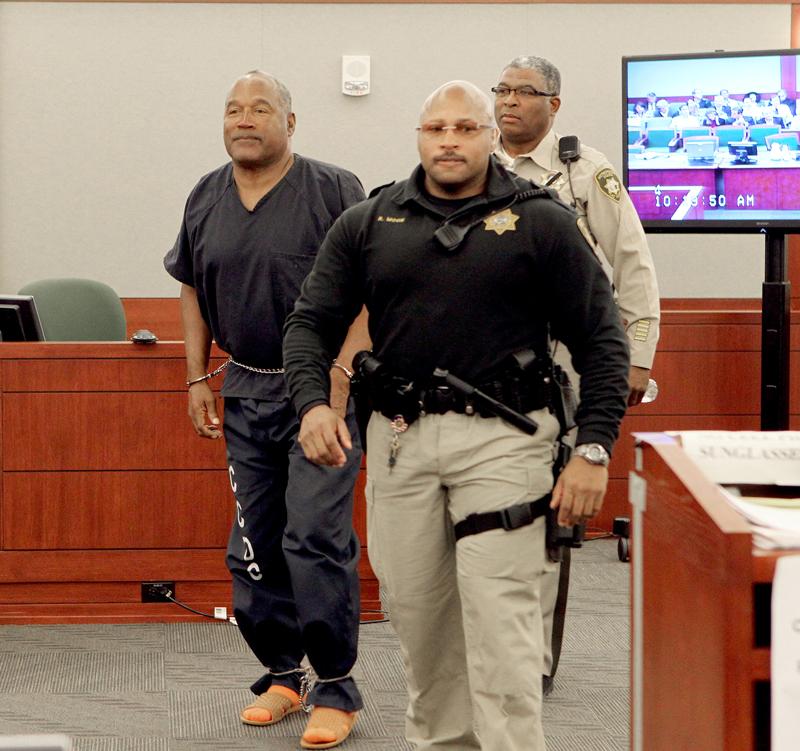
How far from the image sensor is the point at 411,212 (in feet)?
7.31

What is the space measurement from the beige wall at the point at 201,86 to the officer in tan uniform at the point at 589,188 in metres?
3.30

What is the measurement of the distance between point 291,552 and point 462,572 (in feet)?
2.38

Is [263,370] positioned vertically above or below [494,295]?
below

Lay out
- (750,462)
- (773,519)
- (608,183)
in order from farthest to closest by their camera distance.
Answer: (608,183)
(750,462)
(773,519)

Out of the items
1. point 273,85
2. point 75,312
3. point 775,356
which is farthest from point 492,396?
point 75,312

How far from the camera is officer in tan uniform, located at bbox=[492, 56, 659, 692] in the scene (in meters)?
3.02

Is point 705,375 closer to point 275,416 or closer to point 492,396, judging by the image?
point 275,416

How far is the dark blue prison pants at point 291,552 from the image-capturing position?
2.76m

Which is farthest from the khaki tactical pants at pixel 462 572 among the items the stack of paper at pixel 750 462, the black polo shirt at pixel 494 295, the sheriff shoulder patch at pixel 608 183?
the sheriff shoulder patch at pixel 608 183

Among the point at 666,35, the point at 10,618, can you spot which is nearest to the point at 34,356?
the point at 10,618

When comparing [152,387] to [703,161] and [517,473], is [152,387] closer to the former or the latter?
[517,473]

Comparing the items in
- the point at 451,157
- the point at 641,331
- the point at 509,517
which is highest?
the point at 451,157

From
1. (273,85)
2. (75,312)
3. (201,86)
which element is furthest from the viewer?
(201,86)

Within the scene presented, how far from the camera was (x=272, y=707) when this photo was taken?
294 centimetres
